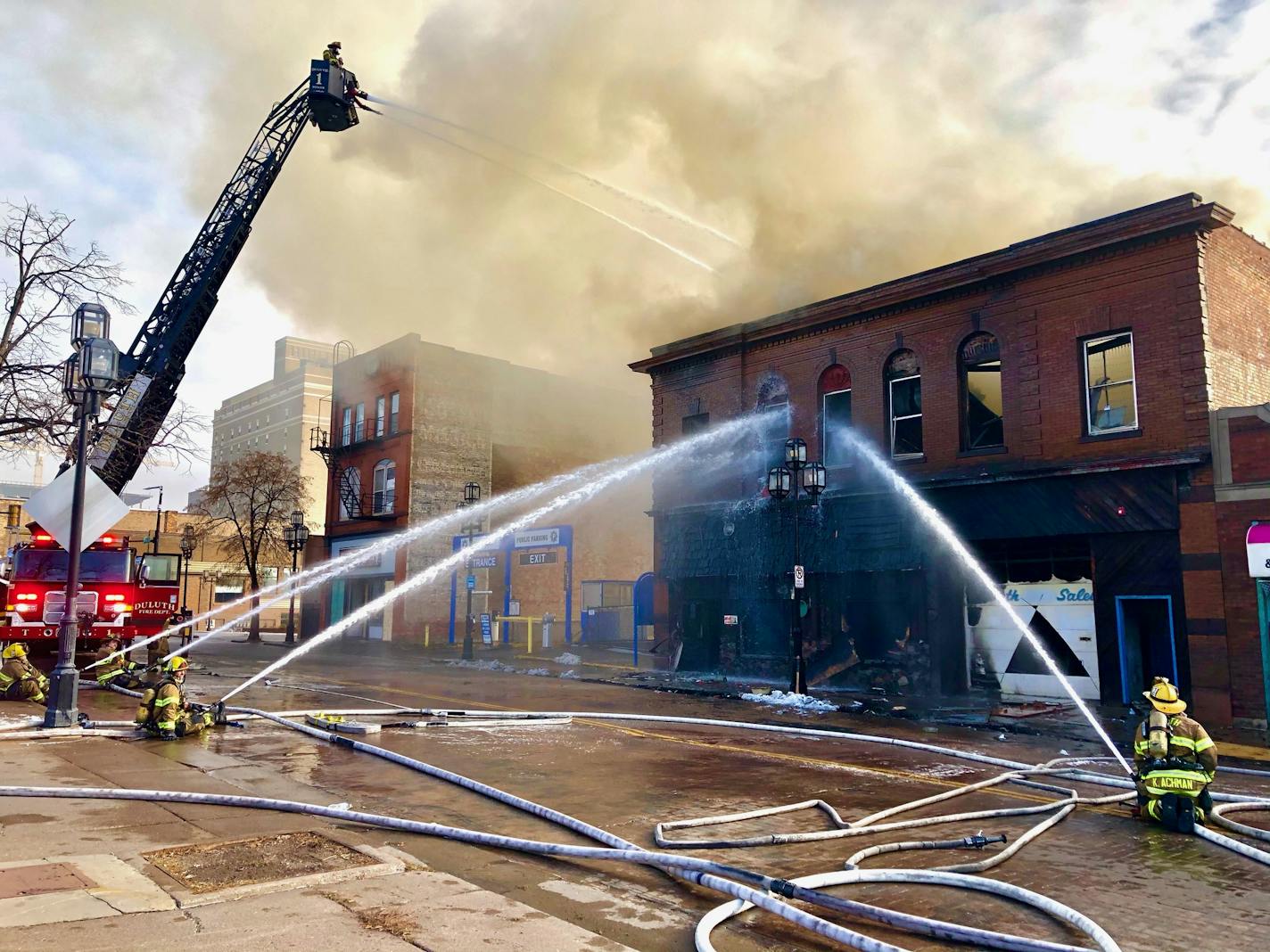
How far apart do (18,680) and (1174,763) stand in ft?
55.0

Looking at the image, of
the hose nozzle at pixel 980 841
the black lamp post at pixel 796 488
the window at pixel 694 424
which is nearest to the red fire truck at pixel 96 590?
the black lamp post at pixel 796 488

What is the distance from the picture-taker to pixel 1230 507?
15398 millimetres

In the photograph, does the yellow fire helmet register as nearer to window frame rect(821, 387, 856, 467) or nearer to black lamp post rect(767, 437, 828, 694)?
black lamp post rect(767, 437, 828, 694)

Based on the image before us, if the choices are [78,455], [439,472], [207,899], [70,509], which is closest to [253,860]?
[207,899]

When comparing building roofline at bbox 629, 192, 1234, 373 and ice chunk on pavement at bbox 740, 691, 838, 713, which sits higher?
building roofline at bbox 629, 192, 1234, 373

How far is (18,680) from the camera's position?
1548 cm

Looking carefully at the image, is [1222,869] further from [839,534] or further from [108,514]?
[839,534]

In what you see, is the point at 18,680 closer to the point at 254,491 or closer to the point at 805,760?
the point at 805,760

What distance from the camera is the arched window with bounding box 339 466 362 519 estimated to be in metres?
44.0

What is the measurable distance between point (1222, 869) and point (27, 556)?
2048 cm

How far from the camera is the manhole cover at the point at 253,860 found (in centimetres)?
566

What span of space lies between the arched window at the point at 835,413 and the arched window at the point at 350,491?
27.0 m

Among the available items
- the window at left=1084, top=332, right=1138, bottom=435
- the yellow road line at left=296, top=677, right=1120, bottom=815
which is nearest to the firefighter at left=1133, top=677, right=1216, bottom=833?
the yellow road line at left=296, top=677, right=1120, bottom=815

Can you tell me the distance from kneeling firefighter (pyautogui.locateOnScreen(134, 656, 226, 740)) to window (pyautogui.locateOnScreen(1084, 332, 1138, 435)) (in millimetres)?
16178
